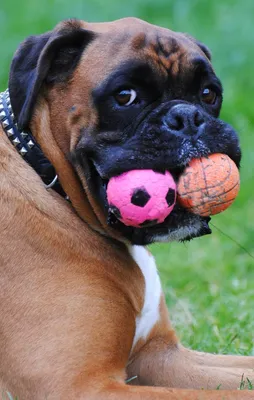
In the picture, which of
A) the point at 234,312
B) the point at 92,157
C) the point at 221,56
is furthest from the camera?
the point at 221,56

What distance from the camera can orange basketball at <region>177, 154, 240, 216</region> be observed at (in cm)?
356

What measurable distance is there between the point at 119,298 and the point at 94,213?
359 mm

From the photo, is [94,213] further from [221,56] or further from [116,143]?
[221,56]

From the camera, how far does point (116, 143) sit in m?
3.73

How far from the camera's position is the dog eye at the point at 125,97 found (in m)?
3.76

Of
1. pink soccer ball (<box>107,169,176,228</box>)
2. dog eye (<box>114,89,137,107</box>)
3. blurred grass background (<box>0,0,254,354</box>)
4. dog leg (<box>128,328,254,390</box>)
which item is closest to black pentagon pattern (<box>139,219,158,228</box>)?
pink soccer ball (<box>107,169,176,228</box>)

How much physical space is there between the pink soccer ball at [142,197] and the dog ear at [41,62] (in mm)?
487

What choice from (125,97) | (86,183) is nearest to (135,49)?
(125,97)

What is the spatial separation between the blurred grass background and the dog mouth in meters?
1.07

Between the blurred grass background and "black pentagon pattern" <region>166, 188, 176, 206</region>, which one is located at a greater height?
"black pentagon pattern" <region>166, 188, 176, 206</region>

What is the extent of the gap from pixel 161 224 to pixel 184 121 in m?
0.41

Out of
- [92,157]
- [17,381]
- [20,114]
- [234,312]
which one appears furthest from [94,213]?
[234,312]

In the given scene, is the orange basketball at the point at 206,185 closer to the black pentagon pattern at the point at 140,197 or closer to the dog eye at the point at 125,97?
the black pentagon pattern at the point at 140,197

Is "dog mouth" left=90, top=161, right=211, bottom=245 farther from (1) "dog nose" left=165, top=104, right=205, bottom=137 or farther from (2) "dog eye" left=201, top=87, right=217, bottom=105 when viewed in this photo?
(2) "dog eye" left=201, top=87, right=217, bottom=105
